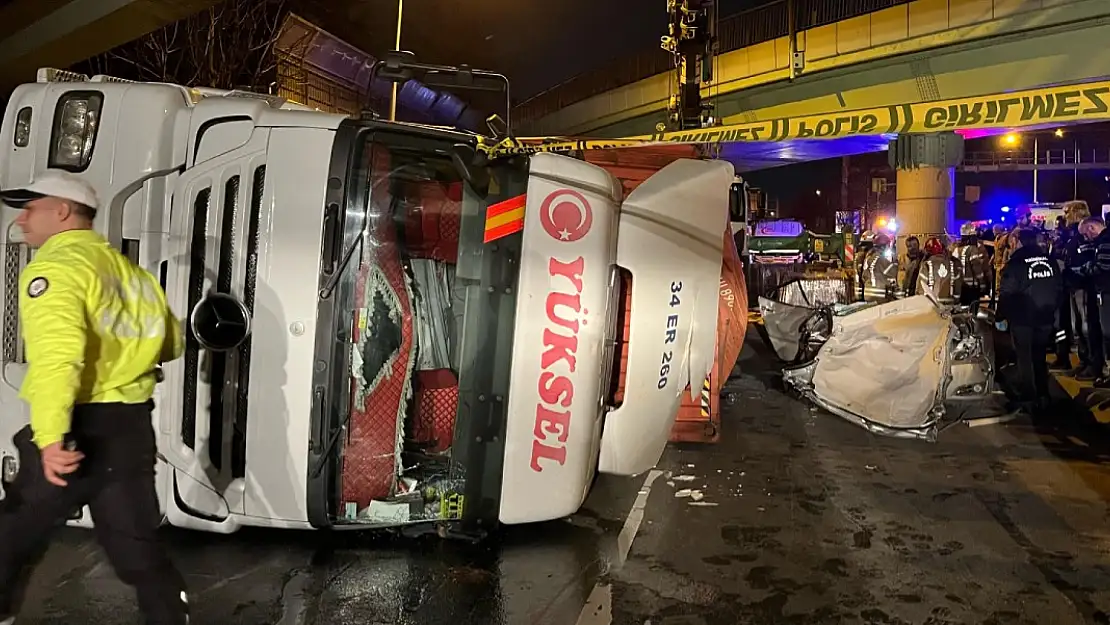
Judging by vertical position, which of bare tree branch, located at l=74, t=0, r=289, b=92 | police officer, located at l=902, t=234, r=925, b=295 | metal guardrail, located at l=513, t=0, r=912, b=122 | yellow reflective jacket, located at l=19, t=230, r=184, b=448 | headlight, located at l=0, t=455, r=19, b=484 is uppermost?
metal guardrail, located at l=513, t=0, r=912, b=122

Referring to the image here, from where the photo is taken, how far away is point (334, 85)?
65.0ft

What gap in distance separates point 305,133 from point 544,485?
6.41ft

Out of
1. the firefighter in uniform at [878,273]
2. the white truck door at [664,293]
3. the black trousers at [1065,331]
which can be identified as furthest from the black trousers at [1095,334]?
the white truck door at [664,293]

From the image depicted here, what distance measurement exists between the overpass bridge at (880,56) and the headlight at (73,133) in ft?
32.7

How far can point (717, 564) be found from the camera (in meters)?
4.02

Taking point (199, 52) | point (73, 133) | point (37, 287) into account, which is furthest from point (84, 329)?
point (199, 52)

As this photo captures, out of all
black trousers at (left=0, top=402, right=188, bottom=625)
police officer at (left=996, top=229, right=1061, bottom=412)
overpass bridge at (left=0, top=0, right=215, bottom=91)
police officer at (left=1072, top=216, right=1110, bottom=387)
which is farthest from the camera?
overpass bridge at (left=0, top=0, right=215, bottom=91)

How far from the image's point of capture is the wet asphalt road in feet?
11.5

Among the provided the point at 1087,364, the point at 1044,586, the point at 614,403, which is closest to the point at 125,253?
the point at 614,403

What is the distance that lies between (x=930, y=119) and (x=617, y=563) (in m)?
3.17

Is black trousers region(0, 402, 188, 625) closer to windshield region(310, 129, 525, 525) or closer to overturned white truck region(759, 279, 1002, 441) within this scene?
windshield region(310, 129, 525, 525)

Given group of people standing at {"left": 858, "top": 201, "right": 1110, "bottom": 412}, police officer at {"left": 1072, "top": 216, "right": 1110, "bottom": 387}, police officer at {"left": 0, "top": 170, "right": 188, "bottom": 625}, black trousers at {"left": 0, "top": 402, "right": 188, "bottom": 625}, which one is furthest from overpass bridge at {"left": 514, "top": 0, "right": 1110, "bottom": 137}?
black trousers at {"left": 0, "top": 402, "right": 188, "bottom": 625}

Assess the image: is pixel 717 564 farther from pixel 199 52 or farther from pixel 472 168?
pixel 199 52

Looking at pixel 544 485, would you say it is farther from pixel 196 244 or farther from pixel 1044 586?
pixel 1044 586
